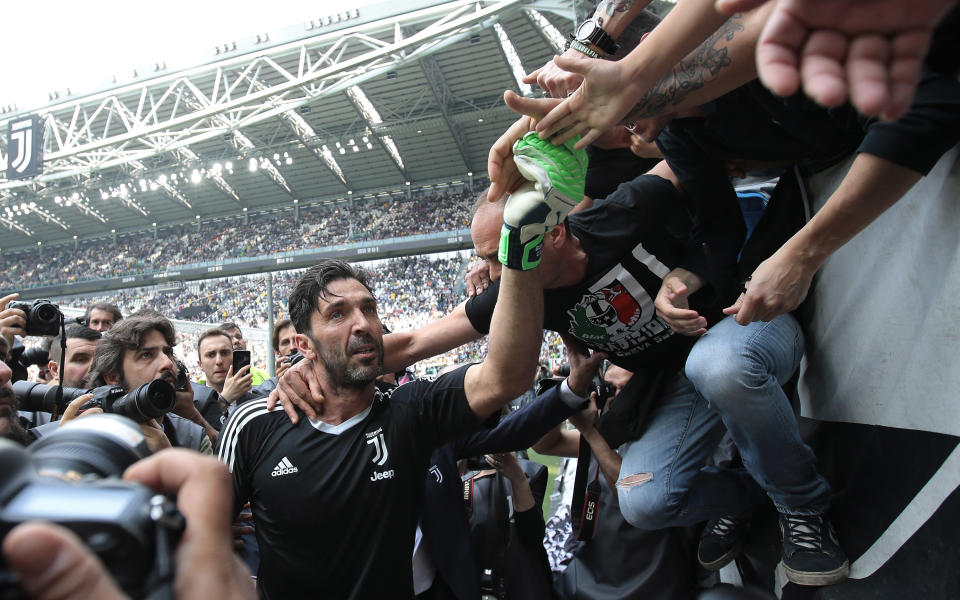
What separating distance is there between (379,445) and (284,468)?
0.36 m

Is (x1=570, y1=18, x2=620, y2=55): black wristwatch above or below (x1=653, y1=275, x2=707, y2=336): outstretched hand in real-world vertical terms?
above

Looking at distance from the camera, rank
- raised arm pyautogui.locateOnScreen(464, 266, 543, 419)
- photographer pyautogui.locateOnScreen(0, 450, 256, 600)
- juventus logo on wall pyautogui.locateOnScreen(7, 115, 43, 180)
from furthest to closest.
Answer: juventus logo on wall pyautogui.locateOnScreen(7, 115, 43, 180), raised arm pyautogui.locateOnScreen(464, 266, 543, 419), photographer pyautogui.locateOnScreen(0, 450, 256, 600)

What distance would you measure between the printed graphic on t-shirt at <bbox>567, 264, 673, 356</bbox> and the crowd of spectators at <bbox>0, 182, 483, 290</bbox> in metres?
21.3

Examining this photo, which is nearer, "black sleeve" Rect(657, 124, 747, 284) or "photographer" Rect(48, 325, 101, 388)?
"black sleeve" Rect(657, 124, 747, 284)

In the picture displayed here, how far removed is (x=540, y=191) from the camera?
149cm

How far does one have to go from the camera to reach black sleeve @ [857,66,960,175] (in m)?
1.23

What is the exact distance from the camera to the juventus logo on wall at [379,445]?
6.84ft

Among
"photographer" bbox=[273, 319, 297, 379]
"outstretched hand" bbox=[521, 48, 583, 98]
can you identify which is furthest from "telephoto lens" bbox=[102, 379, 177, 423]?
"photographer" bbox=[273, 319, 297, 379]

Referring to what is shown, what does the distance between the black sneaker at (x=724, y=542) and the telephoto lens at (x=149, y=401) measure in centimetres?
221

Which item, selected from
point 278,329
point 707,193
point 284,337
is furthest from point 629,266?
point 278,329

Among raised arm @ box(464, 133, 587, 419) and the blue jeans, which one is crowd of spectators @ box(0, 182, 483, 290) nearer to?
the blue jeans

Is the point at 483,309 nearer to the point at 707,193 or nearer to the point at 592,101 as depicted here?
the point at 707,193

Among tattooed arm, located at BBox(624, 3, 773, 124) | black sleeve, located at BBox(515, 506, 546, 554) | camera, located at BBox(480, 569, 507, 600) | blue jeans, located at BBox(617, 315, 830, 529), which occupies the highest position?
tattooed arm, located at BBox(624, 3, 773, 124)

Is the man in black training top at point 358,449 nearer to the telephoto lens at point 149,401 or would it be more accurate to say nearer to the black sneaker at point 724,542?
the telephoto lens at point 149,401
